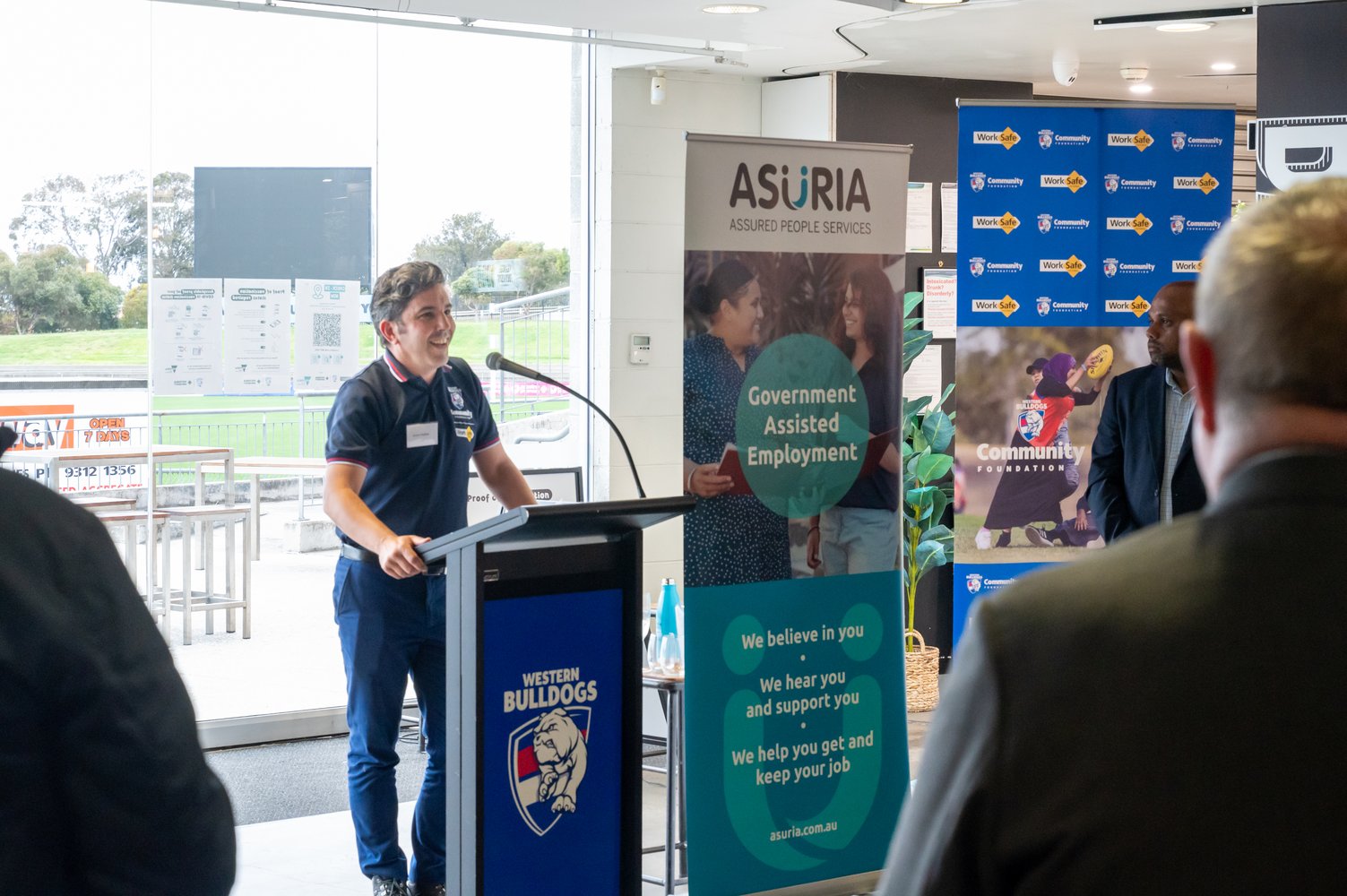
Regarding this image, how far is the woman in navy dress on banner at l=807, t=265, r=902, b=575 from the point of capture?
366cm

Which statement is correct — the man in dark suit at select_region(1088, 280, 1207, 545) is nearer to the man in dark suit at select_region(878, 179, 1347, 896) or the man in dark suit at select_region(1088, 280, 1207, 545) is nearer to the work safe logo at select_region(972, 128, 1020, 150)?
the work safe logo at select_region(972, 128, 1020, 150)

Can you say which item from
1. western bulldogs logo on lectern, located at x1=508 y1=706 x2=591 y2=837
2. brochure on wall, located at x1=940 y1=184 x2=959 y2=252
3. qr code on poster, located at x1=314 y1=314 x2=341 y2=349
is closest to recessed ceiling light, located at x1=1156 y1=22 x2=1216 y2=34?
brochure on wall, located at x1=940 y1=184 x2=959 y2=252

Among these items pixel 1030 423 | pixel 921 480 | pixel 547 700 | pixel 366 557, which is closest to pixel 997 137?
pixel 1030 423

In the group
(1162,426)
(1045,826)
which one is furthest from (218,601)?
(1045,826)

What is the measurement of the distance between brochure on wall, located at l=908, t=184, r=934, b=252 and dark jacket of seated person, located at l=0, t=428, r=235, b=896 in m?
5.75

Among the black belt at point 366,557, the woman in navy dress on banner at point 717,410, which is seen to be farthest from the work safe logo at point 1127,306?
the black belt at point 366,557

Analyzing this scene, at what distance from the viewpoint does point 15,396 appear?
4.95 meters

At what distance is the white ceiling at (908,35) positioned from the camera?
5.00 meters

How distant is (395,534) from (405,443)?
266 millimetres

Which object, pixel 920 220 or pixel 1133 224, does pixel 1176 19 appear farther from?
pixel 920 220

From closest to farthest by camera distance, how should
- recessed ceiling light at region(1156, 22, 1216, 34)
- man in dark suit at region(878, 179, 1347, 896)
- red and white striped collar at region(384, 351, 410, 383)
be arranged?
1. man in dark suit at region(878, 179, 1347, 896)
2. red and white striped collar at region(384, 351, 410, 383)
3. recessed ceiling light at region(1156, 22, 1216, 34)

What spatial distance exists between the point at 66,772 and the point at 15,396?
4118mm

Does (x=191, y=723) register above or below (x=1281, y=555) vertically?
below

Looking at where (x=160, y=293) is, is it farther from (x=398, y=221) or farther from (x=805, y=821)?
(x=805, y=821)
